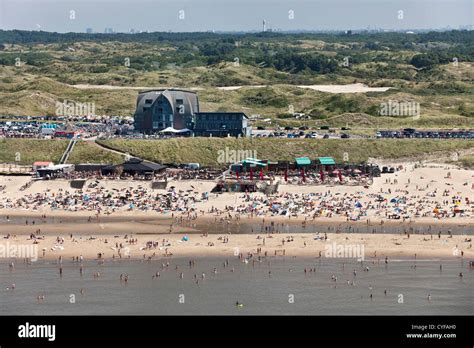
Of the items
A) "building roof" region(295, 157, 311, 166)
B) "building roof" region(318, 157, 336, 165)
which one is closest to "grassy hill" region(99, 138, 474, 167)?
"building roof" region(318, 157, 336, 165)

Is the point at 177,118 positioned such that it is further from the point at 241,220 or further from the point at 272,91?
the point at 272,91

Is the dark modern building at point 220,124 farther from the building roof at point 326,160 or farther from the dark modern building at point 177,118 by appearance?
the building roof at point 326,160

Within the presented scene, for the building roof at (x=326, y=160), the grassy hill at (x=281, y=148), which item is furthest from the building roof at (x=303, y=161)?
the grassy hill at (x=281, y=148)

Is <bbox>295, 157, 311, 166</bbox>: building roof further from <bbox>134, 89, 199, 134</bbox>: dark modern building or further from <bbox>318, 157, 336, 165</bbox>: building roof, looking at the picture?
→ <bbox>134, 89, 199, 134</bbox>: dark modern building

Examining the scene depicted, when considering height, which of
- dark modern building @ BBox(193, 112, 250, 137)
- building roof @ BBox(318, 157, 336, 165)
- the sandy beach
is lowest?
the sandy beach

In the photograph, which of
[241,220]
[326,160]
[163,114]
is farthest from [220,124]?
[241,220]

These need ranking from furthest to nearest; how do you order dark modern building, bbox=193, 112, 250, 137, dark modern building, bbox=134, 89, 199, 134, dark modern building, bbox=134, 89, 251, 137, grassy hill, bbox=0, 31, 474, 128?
grassy hill, bbox=0, 31, 474, 128 → dark modern building, bbox=134, 89, 199, 134 → dark modern building, bbox=134, 89, 251, 137 → dark modern building, bbox=193, 112, 250, 137

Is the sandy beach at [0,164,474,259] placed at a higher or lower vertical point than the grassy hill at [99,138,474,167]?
lower
